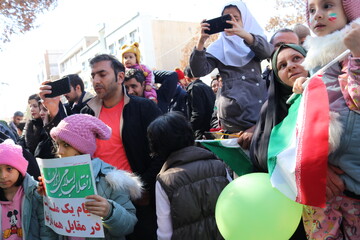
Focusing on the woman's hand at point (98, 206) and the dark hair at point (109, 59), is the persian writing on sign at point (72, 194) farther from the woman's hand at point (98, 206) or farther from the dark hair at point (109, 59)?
the dark hair at point (109, 59)

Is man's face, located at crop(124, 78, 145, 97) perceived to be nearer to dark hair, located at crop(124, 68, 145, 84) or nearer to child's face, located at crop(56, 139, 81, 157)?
dark hair, located at crop(124, 68, 145, 84)

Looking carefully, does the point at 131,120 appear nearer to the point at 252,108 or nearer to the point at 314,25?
the point at 252,108

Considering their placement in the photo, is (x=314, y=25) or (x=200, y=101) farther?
(x=200, y=101)

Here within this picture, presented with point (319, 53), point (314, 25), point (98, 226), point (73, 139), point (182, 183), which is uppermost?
point (314, 25)

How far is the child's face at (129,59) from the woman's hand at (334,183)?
3.41 m

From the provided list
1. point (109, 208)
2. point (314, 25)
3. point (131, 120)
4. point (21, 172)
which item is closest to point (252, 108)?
point (131, 120)

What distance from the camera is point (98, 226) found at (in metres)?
2.23

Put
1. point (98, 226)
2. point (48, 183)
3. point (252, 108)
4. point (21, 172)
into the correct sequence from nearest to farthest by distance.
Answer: point (98, 226)
point (48, 183)
point (21, 172)
point (252, 108)

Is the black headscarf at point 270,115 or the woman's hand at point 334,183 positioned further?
the black headscarf at point 270,115

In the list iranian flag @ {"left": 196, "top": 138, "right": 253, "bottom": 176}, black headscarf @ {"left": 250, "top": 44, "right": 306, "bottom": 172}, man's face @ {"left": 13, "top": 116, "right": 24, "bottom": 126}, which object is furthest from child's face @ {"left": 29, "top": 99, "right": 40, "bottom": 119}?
man's face @ {"left": 13, "top": 116, "right": 24, "bottom": 126}

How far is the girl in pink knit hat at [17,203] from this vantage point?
106 inches

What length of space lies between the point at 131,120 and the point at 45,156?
46.0 inches

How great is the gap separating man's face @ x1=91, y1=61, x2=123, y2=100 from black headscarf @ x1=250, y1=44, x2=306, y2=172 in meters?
1.51

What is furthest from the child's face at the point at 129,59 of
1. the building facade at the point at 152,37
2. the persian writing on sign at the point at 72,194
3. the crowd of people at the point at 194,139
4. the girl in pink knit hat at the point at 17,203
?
the building facade at the point at 152,37
